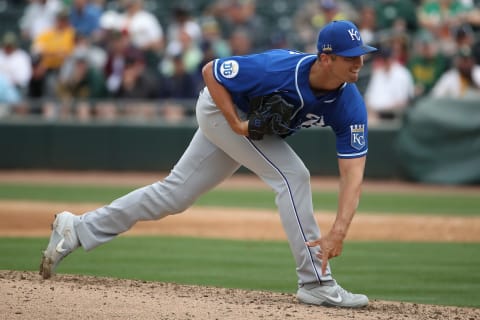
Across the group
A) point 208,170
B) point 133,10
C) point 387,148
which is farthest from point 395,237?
point 133,10

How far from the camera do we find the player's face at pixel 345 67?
514 centimetres

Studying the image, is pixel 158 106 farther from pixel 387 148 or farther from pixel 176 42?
pixel 387 148

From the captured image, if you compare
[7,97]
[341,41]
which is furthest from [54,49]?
[341,41]

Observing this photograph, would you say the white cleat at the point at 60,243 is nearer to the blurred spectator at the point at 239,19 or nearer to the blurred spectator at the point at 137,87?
the blurred spectator at the point at 137,87

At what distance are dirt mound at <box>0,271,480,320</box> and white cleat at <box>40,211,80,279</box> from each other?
0.09 metres

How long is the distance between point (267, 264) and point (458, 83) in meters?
7.31

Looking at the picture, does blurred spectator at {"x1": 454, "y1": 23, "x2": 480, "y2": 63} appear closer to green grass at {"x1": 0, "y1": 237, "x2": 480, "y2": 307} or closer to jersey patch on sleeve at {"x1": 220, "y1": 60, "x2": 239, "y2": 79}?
green grass at {"x1": 0, "y1": 237, "x2": 480, "y2": 307}

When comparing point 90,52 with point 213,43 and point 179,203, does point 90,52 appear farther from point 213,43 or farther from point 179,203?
point 179,203

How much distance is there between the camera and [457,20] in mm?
14172

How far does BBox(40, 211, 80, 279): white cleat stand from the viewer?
5914mm

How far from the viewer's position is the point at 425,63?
46.0 feet

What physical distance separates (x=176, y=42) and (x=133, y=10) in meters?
0.97

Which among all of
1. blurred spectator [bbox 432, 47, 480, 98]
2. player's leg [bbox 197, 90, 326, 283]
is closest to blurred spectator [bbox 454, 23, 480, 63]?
blurred spectator [bbox 432, 47, 480, 98]

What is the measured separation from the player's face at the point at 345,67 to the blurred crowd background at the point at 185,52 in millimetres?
8507
